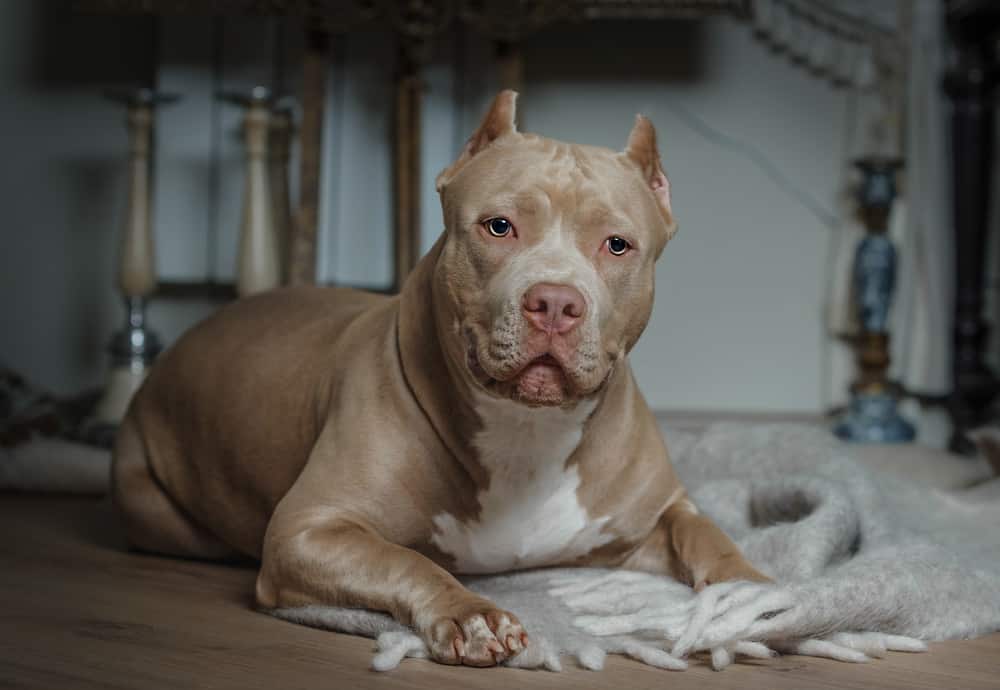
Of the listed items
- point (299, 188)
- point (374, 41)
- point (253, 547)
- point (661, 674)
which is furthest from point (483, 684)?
point (374, 41)

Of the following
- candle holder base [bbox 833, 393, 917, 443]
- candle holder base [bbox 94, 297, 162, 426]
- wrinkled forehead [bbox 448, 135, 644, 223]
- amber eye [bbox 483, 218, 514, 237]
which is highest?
wrinkled forehead [bbox 448, 135, 644, 223]

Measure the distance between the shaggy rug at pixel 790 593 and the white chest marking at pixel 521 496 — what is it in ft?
0.23

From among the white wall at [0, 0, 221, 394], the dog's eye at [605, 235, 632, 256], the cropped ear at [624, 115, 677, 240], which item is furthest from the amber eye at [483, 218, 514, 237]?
the white wall at [0, 0, 221, 394]

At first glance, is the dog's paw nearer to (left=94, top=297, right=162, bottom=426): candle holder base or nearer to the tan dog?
the tan dog

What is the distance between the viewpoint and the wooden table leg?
3.30 meters

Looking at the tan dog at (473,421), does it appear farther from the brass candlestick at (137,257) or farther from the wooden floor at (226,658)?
the brass candlestick at (137,257)

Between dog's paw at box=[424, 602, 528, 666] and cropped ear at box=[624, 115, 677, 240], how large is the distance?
1.95 ft

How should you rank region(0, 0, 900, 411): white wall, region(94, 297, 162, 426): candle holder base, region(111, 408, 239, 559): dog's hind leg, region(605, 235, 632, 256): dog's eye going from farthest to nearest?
region(0, 0, 900, 411): white wall < region(94, 297, 162, 426): candle holder base < region(111, 408, 239, 559): dog's hind leg < region(605, 235, 632, 256): dog's eye

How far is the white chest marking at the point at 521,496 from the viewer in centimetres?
163

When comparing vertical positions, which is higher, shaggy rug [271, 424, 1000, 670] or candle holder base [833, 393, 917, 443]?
shaggy rug [271, 424, 1000, 670]

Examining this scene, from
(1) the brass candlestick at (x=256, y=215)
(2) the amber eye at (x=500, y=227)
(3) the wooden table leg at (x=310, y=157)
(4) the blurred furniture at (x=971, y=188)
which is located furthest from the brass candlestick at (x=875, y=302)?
(2) the amber eye at (x=500, y=227)

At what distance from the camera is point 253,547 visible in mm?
1962

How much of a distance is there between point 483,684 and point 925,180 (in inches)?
108

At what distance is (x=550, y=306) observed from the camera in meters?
1.39
